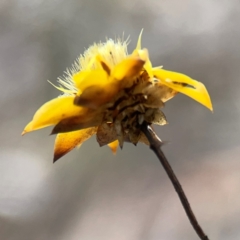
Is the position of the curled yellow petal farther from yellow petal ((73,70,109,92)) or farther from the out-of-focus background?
the out-of-focus background

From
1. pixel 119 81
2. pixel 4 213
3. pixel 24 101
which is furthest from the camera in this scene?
pixel 24 101

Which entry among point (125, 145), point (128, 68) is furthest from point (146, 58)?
point (125, 145)

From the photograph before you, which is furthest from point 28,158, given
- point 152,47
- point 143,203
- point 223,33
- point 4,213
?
point 223,33

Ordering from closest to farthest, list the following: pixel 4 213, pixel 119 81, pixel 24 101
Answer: pixel 119 81 → pixel 4 213 → pixel 24 101

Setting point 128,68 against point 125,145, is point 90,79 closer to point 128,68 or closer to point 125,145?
point 128,68

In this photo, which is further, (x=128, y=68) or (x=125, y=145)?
(x=125, y=145)

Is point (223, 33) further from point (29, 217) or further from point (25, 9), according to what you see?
point (29, 217)

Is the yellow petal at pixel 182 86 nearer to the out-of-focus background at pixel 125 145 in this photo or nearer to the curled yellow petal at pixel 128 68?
the curled yellow petal at pixel 128 68

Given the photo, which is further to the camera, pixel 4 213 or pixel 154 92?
pixel 4 213
